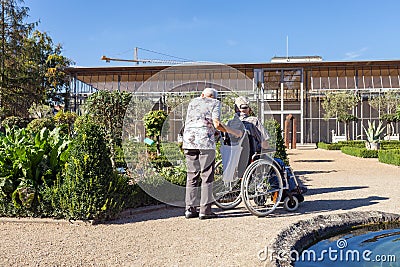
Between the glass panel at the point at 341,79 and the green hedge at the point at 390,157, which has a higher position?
the glass panel at the point at 341,79

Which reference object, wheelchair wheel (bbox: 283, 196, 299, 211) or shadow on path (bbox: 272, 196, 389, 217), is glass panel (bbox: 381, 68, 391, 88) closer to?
shadow on path (bbox: 272, 196, 389, 217)

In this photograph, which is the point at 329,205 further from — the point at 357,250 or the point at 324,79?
the point at 324,79

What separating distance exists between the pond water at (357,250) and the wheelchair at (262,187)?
3.28ft

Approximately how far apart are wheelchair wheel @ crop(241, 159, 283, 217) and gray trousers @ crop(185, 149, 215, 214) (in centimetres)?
37

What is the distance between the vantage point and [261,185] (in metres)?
5.02

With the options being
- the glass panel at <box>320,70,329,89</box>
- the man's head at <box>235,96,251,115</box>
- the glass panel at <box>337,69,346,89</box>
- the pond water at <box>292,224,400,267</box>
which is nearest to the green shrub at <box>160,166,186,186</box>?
the man's head at <box>235,96,251,115</box>

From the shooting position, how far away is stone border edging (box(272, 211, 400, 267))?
3449 millimetres

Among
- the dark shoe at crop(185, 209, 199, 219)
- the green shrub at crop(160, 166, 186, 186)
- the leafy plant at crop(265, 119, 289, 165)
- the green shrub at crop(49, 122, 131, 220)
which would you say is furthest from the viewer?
the leafy plant at crop(265, 119, 289, 165)

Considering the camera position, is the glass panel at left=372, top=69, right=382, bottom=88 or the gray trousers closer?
the gray trousers

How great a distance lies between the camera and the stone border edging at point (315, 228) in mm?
3449

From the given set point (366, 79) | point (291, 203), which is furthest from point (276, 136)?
point (366, 79)

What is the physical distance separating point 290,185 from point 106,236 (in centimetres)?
223

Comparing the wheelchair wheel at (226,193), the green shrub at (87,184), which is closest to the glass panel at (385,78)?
the wheelchair wheel at (226,193)

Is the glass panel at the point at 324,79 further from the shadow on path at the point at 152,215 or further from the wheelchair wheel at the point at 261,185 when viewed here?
the shadow on path at the point at 152,215
